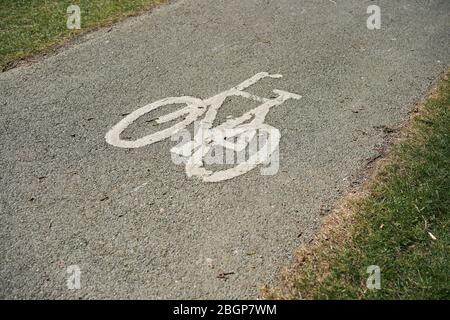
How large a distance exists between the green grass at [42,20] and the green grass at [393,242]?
4.63 metres

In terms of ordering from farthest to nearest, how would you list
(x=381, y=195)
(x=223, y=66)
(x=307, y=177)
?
1. (x=223, y=66)
2. (x=307, y=177)
3. (x=381, y=195)

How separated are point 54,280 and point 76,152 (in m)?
1.50

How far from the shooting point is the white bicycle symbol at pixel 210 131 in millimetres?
4086

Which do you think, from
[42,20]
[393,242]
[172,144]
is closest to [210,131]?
[172,144]

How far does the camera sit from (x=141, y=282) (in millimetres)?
3023

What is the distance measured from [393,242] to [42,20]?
5.88m

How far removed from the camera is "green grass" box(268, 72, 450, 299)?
2.98m

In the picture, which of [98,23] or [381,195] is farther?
[98,23]

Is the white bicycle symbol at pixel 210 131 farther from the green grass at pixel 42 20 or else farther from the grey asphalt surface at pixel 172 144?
the green grass at pixel 42 20

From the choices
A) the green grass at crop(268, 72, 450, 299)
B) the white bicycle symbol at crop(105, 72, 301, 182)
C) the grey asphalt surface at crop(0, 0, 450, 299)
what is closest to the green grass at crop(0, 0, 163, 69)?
the grey asphalt surface at crop(0, 0, 450, 299)

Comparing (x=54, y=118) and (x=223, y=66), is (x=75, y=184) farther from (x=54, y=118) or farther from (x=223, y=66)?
(x=223, y=66)
